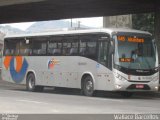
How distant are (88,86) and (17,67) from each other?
6.97 metres

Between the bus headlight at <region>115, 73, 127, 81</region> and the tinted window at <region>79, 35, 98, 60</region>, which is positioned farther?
the tinted window at <region>79, 35, 98, 60</region>

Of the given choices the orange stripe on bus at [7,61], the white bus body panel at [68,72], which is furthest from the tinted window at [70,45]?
the orange stripe on bus at [7,61]

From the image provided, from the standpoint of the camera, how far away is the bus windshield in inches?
945

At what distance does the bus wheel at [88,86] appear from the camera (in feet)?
83.5

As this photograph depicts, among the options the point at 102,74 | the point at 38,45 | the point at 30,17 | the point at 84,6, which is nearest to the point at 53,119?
the point at 102,74

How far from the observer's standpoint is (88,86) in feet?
84.2

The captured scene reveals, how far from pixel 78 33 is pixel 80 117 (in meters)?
12.8

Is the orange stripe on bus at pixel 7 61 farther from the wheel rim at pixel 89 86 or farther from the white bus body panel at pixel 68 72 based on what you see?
the wheel rim at pixel 89 86

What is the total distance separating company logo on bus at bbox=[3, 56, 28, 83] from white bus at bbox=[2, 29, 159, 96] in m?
0.06

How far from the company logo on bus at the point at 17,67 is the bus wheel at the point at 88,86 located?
564 centimetres

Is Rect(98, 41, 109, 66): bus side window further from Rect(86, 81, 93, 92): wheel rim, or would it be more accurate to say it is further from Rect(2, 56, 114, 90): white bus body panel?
Rect(86, 81, 93, 92): wheel rim

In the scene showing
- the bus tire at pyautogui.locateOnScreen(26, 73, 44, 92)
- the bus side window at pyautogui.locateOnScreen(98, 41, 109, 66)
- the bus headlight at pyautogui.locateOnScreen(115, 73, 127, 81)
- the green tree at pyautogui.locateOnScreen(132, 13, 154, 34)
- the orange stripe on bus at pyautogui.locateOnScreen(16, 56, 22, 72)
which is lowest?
the bus tire at pyautogui.locateOnScreen(26, 73, 44, 92)

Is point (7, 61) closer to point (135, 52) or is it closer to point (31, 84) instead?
point (31, 84)

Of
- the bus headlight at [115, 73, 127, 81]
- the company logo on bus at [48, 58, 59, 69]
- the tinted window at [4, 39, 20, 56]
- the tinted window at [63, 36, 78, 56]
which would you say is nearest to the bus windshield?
the bus headlight at [115, 73, 127, 81]
